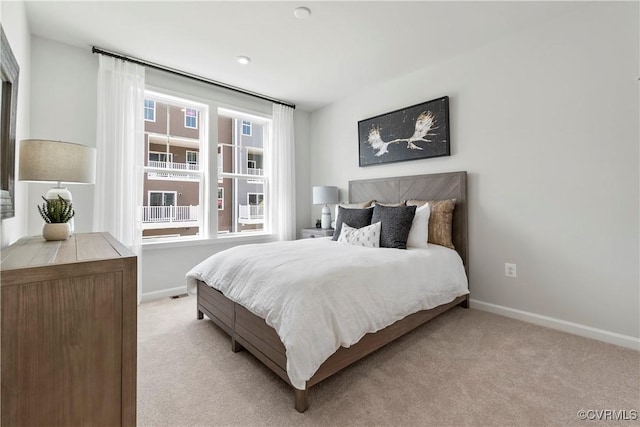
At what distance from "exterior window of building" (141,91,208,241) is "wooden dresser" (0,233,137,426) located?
96.8 inches

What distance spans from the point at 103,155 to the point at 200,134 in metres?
1.14

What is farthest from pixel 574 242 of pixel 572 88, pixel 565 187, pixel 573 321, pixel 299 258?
pixel 299 258

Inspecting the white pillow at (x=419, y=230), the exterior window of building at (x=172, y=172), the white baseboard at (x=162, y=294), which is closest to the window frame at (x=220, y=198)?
the exterior window of building at (x=172, y=172)

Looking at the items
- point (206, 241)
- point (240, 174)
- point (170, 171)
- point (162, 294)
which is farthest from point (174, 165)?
point (162, 294)

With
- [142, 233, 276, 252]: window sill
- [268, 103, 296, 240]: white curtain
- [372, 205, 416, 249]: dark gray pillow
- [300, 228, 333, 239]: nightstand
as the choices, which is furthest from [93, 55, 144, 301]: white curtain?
[372, 205, 416, 249]: dark gray pillow

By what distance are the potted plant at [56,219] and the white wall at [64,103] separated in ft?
4.18

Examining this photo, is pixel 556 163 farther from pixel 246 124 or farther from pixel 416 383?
pixel 246 124

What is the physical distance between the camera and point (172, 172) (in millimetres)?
3457

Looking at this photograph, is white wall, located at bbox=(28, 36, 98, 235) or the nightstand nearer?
white wall, located at bbox=(28, 36, 98, 235)

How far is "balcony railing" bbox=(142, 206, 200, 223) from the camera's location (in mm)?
3309

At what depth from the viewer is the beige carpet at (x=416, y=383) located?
139 cm

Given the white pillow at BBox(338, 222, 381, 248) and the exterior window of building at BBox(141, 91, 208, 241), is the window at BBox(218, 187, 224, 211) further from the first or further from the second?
the white pillow at BBox(338, 222, 381, 248)

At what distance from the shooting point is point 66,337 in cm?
92

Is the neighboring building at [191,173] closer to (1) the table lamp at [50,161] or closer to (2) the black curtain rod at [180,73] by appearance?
(2) the black curtain rod at [180,73]
